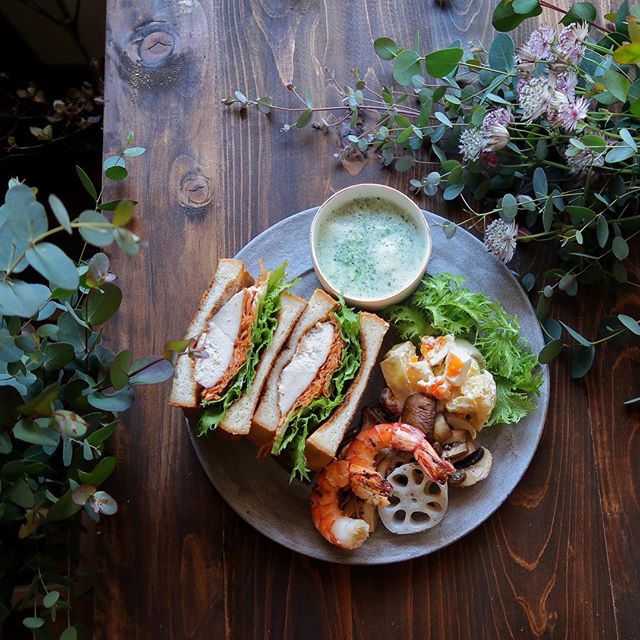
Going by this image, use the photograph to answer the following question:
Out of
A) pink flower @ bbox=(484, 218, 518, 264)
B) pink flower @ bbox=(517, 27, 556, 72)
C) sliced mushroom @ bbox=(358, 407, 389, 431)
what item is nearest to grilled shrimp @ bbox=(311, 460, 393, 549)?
sliced mushroom @ bbox=(358, 407, 389, 431)

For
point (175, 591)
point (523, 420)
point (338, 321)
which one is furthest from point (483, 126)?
point (175, 591)

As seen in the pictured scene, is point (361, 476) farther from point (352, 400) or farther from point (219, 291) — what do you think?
point (219, 291)

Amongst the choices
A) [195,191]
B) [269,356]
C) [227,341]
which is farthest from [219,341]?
[195,191]

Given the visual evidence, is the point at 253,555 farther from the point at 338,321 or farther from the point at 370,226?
the point at 370,226

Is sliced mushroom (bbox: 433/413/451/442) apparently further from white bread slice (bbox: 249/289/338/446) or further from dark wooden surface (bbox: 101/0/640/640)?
white bread slice (bbox: 249/289/338/446)

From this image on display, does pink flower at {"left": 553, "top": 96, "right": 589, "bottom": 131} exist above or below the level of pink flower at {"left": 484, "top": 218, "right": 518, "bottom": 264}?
above

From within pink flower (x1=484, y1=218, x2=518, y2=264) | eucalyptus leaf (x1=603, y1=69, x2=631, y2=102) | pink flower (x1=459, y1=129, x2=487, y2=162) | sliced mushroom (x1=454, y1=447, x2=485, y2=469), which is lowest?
sliced mushroom (x1=454, y1=447, x2=485, y2=469)
